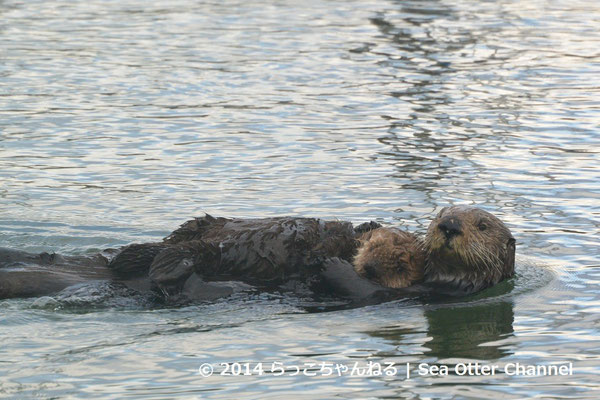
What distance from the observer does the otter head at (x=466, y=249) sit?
5.55 meters

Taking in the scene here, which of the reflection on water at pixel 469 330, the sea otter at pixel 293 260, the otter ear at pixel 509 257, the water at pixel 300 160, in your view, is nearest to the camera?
the water at pixel 300 160

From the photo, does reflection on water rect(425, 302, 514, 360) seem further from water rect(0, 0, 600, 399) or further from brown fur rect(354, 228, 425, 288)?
brown fur rect(354, 228, 425, 288)

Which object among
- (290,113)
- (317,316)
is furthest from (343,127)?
(317,316)

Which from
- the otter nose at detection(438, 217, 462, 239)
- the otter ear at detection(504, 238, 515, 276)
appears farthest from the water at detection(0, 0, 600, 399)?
the otter nose at detection(438, 217, 462, 239)

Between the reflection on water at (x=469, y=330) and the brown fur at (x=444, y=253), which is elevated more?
the brown fur at (x=444, y=253)

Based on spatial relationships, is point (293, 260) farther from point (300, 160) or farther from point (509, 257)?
point (300, 160)

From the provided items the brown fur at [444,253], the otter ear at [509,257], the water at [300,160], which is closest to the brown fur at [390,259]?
the brown fur at [444,253]

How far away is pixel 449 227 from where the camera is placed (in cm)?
552

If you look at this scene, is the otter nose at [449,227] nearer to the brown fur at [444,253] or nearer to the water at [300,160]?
the brown fur at [444,253]

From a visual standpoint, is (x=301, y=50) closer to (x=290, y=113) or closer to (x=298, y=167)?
(x=290, y=113)

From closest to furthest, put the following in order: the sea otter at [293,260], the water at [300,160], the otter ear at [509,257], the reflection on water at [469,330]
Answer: the water at [300,160] → the reflection on water at [469,330] → the sea otter at [293,260] → the otter ear at [509,257]

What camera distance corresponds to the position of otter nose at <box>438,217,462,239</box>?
5.52 m

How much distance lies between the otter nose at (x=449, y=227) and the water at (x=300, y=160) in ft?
1.36

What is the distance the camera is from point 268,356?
5.01m
